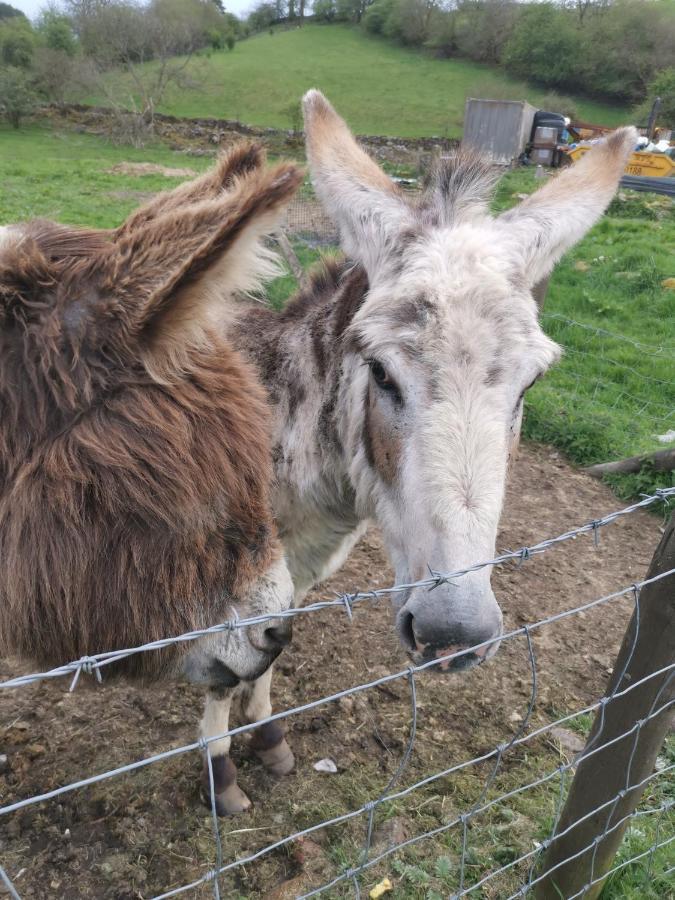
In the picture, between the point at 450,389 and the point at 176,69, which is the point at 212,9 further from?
the point at 450,389

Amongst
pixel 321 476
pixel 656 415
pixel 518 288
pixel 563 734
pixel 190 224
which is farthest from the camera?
pixel 656 415

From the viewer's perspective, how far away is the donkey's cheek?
2092mm

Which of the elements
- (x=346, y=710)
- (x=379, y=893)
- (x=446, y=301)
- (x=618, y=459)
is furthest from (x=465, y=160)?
(x=618, y=459)

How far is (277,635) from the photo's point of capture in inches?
75.0

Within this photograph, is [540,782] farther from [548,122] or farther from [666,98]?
[666,98]

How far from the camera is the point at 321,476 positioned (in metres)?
2.69

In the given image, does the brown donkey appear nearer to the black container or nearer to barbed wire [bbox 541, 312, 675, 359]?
barbed wire [bbox 541, 312, 675, 359]

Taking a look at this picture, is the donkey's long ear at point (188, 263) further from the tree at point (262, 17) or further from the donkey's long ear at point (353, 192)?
the tree at point (262, 17)

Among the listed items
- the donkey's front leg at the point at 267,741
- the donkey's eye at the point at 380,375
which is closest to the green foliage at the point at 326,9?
the donkey's eye at the point at 380,375

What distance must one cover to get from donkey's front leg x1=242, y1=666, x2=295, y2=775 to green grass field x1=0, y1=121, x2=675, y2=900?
0.23m

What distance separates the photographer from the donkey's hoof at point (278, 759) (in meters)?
2.97

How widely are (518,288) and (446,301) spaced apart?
1.07 ft

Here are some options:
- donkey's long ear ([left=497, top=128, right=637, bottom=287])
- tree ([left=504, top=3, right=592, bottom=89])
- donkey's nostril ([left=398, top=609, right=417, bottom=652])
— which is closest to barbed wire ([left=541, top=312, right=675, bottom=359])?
donkey's long ear ([left=497, top=128, right=637, bottom=287])

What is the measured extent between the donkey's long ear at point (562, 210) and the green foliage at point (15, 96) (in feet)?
132
